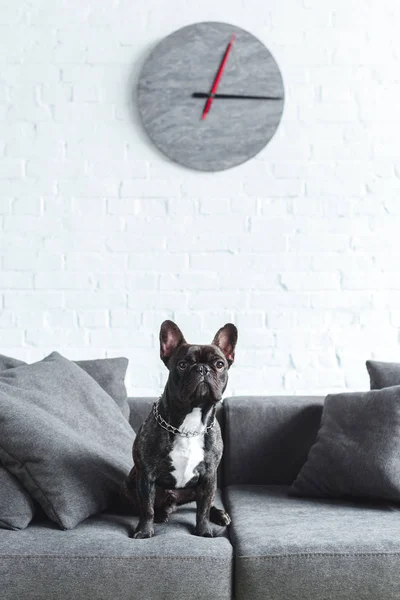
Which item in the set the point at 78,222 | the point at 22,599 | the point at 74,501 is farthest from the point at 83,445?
the point at 78,222

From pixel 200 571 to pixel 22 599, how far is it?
1.41 feet

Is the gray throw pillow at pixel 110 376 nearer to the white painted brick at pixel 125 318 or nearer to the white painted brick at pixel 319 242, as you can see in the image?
the white painted brick at pixel 125 318

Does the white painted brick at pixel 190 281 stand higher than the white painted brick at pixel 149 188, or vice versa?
the white painted brick at pixel 149 188

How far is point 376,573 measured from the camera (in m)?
1.96

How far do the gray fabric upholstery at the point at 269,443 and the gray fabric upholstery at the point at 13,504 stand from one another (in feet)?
3.06

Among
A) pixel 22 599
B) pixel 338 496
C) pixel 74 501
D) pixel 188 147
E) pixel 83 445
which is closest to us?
pixel 22 599

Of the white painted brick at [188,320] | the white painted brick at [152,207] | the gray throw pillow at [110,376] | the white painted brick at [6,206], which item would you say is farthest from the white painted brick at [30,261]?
the gray throw pillow at [110,376]

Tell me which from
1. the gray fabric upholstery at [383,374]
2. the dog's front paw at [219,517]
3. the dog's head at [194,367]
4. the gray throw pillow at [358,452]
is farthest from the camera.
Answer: the gray fabric upholstery at [383,374]

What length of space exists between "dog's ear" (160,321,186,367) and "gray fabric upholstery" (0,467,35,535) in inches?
20.3

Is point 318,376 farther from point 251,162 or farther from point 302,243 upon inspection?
point 251,162

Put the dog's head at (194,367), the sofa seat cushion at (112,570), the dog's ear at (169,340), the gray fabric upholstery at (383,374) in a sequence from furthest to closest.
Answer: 1. the gray fabric upholstery at (383,374)
2. the dog's ear at (169,340)
3. the dog's head at (194,367)
4. the sofa seat cushion at (112,570)

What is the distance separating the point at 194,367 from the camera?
2.04 m

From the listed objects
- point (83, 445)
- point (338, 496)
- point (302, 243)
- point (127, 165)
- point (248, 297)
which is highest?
point (127, 165)

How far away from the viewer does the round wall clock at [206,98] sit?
3.37 m
